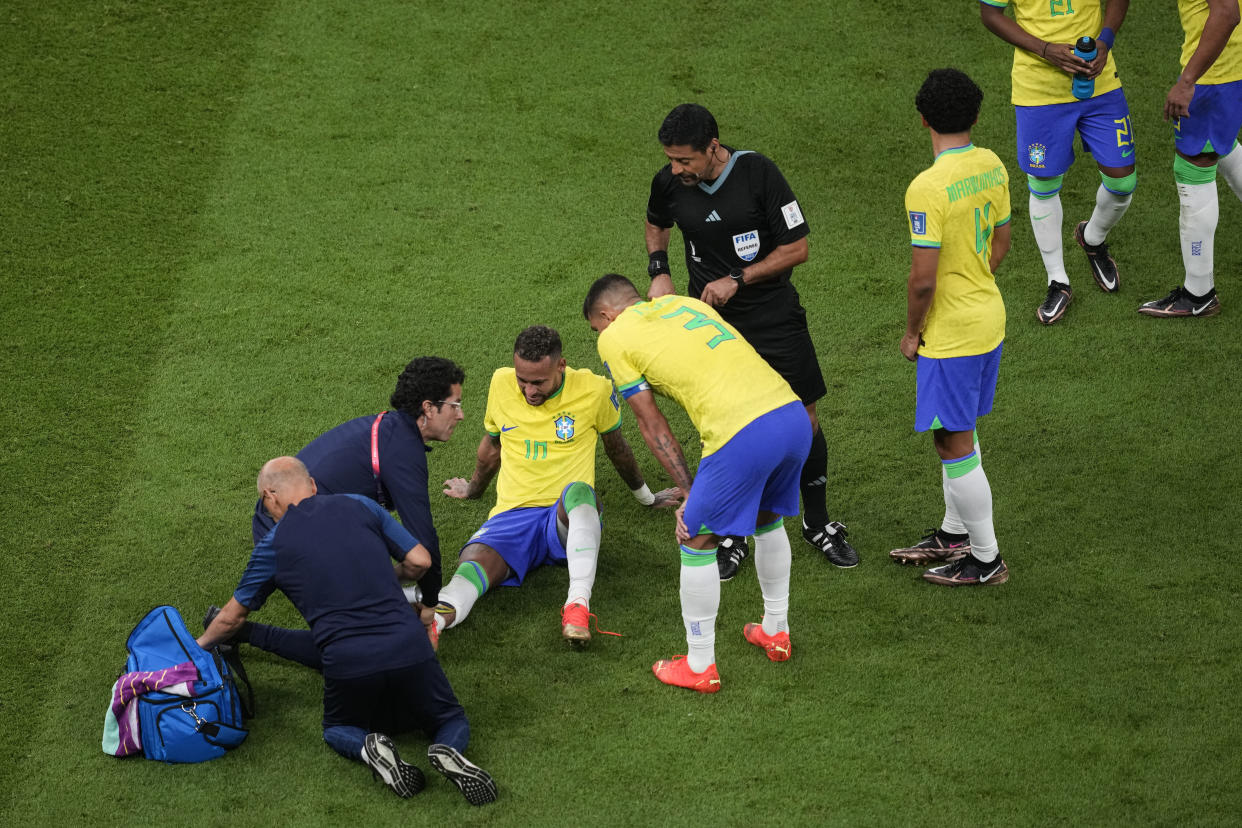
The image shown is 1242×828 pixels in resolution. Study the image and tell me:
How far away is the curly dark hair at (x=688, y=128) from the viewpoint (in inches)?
180

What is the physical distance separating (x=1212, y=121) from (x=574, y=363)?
3443mm

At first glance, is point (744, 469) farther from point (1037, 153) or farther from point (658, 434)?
point (1037, 153)

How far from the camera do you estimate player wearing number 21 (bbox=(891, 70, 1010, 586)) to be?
4.42 meters

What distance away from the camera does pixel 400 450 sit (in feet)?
15.3

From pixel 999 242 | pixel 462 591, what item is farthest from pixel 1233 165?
pixel 462 591

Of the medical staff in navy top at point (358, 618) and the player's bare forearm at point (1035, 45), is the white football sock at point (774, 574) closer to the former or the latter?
the medical staff in navy top at point (358, 618)

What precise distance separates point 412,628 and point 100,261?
4424mm

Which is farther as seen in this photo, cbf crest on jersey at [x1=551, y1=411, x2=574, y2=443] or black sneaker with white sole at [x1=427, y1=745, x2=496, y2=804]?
cbf crest on jersey at [x1=551, y1=411, x2=574, y2=443]

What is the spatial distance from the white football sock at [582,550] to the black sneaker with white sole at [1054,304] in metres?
3.06

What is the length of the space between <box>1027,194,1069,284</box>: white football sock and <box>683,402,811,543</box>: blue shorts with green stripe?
3115mm

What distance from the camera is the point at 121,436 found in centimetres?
620

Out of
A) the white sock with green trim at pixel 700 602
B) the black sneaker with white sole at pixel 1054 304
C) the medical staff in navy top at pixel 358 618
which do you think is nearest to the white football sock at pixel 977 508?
the white sock with green trim at pixel 700 602

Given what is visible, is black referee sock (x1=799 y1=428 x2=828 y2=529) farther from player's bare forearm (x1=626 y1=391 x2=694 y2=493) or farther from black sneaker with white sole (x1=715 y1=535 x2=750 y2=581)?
player's bare forearm (x1=626 y1=391 x2=694 y2=493)

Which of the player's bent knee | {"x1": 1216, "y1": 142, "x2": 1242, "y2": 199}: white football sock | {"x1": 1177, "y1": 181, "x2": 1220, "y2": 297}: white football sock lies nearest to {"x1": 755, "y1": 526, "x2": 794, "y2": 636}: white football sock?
the player's bent knee
